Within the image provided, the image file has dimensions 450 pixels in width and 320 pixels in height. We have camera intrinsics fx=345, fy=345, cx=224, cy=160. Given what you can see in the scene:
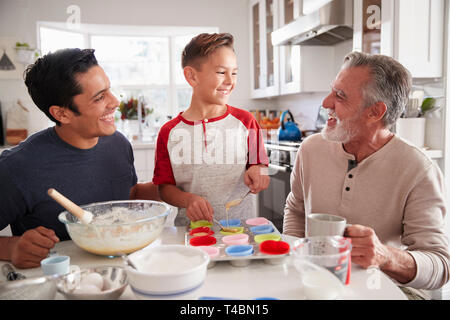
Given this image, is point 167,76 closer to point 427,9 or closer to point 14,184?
point 427,9

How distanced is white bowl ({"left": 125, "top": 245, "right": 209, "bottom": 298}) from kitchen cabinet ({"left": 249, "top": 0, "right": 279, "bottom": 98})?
3.13 m

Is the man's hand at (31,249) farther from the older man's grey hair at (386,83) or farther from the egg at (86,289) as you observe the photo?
the older man's grey hair at (386,83)

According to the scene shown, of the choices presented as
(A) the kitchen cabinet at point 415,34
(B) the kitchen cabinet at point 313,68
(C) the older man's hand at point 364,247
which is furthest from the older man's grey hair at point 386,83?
(B) the kitchen cabinet at point 313,68

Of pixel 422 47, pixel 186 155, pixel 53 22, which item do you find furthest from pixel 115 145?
pixel 53 22

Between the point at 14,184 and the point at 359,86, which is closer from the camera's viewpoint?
the point at 14,184

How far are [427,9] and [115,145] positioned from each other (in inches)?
77.0

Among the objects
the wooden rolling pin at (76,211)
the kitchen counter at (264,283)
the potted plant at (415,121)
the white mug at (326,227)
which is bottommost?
the kitchen counter at (264,283)

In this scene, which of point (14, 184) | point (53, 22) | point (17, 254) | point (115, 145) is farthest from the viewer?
point (53, 22)

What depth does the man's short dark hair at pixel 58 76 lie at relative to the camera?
1.15 metres

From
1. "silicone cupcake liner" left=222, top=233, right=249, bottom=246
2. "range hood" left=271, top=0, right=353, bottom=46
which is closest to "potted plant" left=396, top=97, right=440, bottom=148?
"range hood" left=271, top=0, right=353, bottom=46

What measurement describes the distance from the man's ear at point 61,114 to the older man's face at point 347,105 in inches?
38.2

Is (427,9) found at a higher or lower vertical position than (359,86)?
higher

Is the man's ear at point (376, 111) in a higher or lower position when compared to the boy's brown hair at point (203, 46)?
lower

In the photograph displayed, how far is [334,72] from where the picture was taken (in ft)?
10.8
